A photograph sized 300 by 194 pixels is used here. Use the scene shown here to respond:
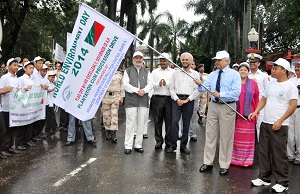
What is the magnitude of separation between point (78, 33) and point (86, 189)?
2569mm

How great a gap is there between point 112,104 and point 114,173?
284cm

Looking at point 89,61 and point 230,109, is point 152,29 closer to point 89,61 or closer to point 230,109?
point 89,61

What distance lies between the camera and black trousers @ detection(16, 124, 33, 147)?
718 cm

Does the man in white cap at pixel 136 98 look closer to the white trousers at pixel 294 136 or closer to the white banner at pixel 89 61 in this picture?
the white banner at pixel 89 61

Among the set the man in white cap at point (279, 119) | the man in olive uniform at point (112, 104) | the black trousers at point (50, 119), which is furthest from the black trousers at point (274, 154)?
the black trousers at point (50, 119)

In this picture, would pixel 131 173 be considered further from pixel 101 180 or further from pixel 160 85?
pixel 160 85

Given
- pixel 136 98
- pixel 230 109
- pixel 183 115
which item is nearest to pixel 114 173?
pixel 136 98

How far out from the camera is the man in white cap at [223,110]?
5.55m

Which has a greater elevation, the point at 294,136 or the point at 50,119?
the point at 50,119

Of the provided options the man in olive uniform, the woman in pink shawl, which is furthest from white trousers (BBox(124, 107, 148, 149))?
the woman in pink shawl

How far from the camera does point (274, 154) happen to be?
194 inches

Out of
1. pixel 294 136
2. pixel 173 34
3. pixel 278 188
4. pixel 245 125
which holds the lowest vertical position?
pixel 278 188

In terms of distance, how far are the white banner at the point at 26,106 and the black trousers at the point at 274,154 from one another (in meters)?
4.73

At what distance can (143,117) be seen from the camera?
280 inches
